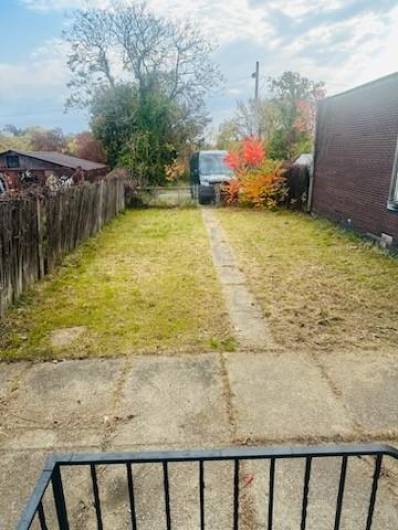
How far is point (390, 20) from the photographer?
30.8ft

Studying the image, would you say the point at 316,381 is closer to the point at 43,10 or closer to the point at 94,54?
the point at 43,10

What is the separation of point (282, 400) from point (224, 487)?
40.8 inches

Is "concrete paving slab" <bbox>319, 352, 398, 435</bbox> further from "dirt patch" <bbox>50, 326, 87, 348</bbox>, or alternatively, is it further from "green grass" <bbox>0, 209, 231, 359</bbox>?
"dirt patch" <bbox>50, 326, 87, 348</bbox>

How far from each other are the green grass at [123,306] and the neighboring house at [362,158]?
413 cm

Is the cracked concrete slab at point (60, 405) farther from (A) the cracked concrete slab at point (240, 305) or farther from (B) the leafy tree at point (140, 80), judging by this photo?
(B) the leafy tree at point (140, 80)

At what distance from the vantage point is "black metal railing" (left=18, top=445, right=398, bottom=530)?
1.32 meters

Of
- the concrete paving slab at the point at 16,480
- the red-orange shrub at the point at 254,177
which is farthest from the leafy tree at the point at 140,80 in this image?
the concrete paving slab at the point at 16,480

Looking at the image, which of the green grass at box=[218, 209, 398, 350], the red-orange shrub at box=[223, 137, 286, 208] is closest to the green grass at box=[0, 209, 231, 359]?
the green grass at box=[218, 209, 398, 350]

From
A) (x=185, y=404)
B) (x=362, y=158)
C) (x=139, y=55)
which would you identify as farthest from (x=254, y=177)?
(x=139, y=55)

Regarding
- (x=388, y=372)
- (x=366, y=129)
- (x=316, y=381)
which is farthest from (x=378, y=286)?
(x=366, y=129)

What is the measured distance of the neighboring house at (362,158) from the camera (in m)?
8.06

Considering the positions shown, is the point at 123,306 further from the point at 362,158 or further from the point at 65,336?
the point at 362,158

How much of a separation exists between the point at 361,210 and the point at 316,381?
7186 mm

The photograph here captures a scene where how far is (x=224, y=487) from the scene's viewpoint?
7.38ft
